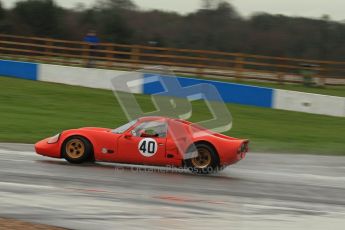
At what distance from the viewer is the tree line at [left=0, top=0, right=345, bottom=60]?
49.0 m

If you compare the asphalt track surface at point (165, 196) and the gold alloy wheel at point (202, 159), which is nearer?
the asphalt track surface at point (165, 196)

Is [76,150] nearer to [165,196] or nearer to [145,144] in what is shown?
[145,144]

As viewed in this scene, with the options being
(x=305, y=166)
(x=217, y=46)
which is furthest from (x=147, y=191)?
(x=217, y=46)

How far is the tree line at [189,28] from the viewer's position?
49.0 metres

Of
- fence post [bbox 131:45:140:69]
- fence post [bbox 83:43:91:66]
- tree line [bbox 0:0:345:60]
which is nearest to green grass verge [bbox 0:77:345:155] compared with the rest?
fence post [bbox 83:43:91:66]

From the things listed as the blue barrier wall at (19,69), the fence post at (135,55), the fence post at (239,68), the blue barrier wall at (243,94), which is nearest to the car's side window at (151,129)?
the blue barrier wall at (243,94)

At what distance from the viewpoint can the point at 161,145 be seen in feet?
32.8

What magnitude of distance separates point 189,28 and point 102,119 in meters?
41.3

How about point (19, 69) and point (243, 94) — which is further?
point (19, 69)

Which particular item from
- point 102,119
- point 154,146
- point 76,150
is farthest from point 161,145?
point 102,119

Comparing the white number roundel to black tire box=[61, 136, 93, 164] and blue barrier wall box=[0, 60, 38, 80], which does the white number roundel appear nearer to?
black tire box=[61, 136, 93, 164]

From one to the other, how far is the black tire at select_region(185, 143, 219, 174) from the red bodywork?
7cm

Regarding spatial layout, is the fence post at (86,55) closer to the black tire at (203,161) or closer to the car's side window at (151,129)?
the car's side window at (151,129)

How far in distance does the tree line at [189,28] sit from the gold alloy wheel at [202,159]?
114 feet
